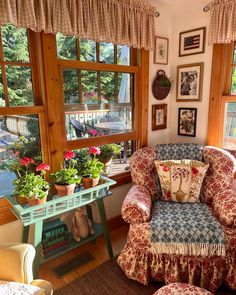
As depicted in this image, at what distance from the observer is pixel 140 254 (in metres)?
1.68

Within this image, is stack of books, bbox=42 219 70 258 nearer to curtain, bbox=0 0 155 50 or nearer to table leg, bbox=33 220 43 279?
A: table leg, bbox=33 220 43 279

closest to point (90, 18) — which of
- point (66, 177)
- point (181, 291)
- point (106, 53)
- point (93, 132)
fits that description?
point (106, 53)

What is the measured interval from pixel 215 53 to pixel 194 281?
6.62 feet

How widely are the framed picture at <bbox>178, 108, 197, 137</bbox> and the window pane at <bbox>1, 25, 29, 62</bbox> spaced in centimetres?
171

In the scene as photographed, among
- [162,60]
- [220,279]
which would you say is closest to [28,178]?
[220,279]

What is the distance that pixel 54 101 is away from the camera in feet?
A: 5.95

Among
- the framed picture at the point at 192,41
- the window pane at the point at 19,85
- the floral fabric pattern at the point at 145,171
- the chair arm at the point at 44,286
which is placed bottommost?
the chair arm at the point at 44,286

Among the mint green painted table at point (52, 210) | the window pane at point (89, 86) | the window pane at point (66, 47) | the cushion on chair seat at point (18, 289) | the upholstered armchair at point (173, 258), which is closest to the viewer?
the cushion on chair seat at point (18, 289)

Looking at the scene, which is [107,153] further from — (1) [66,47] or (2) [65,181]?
(1) [66,47]

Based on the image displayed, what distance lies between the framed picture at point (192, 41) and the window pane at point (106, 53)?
85 cm

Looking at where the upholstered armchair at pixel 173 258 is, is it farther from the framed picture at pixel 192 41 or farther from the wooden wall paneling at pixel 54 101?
the framed picture at pixel 192 41

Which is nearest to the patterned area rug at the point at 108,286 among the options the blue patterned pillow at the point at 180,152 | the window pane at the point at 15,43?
the blue patterned pillow at the point at 180,152

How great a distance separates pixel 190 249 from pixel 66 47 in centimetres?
179

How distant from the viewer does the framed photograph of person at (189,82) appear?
7.89 feet
